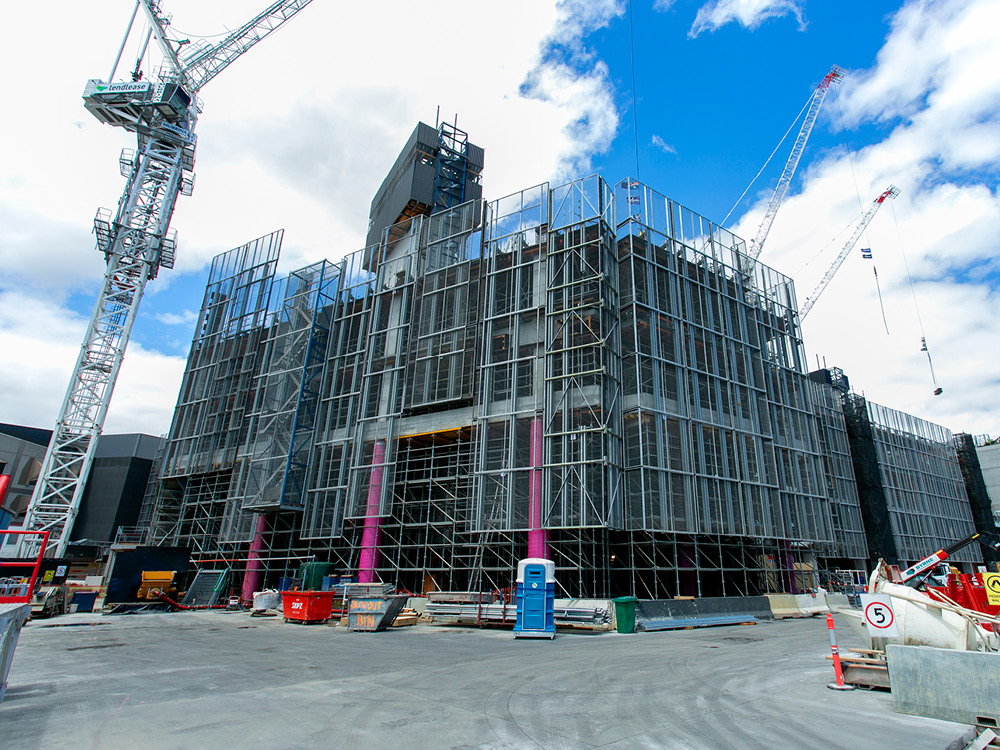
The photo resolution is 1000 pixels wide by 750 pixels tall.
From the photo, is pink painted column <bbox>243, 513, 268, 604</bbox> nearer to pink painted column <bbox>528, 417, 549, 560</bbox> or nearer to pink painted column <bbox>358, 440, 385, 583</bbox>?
pink painted column <bbox>358, 440, 385, 583</bbox>

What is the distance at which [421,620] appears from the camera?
2294 centimetres

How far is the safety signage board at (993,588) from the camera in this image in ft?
41.3

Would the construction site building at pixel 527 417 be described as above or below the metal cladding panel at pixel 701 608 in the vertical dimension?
above

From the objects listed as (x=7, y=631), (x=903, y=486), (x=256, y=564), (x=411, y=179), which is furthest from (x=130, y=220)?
(x=903, y=486)

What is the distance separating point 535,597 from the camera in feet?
56.6

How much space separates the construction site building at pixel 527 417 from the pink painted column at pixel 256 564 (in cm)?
12

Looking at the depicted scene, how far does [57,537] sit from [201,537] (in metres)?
10.7

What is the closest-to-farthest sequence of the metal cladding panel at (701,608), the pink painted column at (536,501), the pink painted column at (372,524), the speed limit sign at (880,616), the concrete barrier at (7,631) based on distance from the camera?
the concrete barrier at (7,631)
the speed limit sign at (880,616)
the metal cladding panel at (701,608)
the pink painted column at (536,501)
the pink painted column at (372,524)

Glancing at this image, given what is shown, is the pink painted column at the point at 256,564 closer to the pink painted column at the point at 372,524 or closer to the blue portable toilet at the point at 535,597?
the pink painted column at the point at 372,524

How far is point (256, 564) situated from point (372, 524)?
29.8 ft

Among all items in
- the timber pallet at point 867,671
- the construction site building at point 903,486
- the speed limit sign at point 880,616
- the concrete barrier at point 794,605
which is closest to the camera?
the speed limit sign at point 880,616

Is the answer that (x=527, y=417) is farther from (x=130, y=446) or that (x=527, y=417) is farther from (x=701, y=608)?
(x=130, y=446)

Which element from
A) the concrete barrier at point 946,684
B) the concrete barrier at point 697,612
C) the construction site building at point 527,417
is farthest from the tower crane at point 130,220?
the concrete barrier at point 946,684

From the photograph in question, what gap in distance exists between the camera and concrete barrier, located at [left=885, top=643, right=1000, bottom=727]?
636cm
